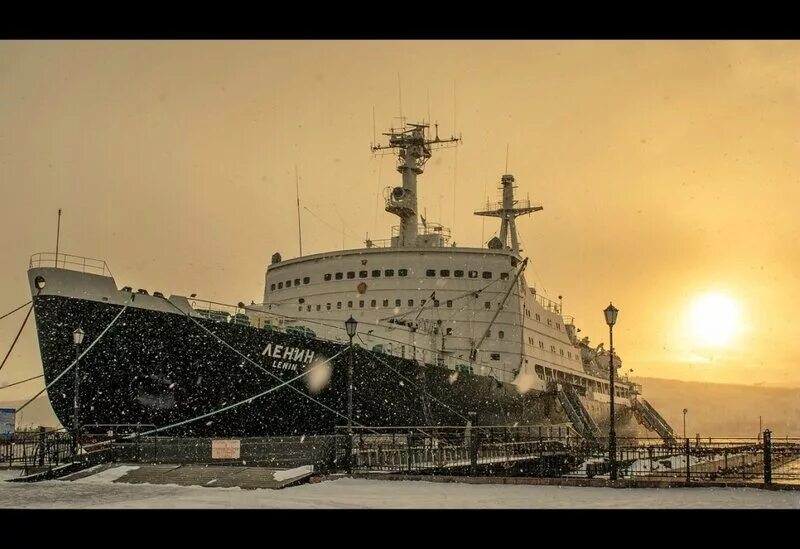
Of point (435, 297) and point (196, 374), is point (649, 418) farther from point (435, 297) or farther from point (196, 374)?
point (196, 374)

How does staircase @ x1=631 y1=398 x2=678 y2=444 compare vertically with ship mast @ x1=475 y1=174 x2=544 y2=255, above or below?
below

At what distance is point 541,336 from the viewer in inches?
1531

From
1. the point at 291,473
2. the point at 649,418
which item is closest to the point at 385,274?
the point at 291,473

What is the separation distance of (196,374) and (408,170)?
20.8 metres

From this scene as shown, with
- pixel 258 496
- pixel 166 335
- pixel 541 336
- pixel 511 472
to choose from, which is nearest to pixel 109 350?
pixel 166 335

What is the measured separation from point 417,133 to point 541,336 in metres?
11.5

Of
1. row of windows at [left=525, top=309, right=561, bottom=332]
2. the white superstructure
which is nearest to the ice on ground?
the white superstructure

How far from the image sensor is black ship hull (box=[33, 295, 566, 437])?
20391mm

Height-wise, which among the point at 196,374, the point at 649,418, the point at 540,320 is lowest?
the point at 649,418

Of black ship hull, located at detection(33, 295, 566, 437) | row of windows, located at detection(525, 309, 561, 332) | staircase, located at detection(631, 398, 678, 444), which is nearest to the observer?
black ship hull, located at detection(33, 295, 566, 437)

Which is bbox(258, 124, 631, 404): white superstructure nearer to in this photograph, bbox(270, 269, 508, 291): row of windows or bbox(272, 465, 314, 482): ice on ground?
bbox(270, 269, 508, 291): row of windows

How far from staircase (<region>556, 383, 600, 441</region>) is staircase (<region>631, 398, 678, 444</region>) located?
18.2 m

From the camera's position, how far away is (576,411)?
41.7 m
